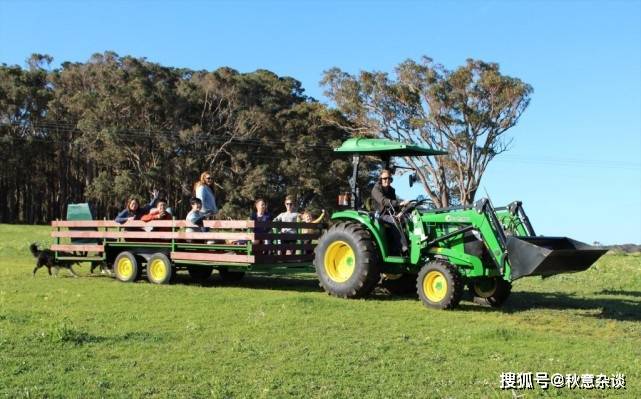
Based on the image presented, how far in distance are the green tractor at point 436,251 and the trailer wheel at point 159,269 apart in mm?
3161

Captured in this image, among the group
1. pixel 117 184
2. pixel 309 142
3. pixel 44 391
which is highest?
pixel 309 142

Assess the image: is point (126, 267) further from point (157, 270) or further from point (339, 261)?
point (339, 261)

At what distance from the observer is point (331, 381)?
5.54 metres

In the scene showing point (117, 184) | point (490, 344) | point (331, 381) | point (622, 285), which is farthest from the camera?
point (117, 184)

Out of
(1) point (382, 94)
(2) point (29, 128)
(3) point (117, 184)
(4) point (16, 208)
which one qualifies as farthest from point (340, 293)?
(4) point (16, 208)

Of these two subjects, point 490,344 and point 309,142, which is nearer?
point 490,344

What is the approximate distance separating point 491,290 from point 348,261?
2.37m

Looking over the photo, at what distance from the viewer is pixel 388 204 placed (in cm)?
1055

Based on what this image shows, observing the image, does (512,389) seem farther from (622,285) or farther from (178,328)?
(622,285)

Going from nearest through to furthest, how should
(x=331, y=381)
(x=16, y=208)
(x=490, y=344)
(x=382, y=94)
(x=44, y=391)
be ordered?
(x=44, y=391) < (x=331, y=381) < (x=490, y=344) < (x=382, y=94) < (x=16, y=208)

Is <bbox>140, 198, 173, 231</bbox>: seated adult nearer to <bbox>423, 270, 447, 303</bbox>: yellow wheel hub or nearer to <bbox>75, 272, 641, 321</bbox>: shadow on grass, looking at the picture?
<bbox>75, 272, 641, 321</bbox>: shadow on grass

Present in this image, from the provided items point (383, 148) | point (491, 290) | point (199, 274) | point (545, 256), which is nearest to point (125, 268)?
point (199, 274)

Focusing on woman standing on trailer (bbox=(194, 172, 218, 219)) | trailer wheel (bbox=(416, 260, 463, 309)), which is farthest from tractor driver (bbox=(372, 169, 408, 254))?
woman standing on trailer (bbox=(194, 172, 218, 219))

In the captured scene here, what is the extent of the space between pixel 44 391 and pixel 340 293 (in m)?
6.07
